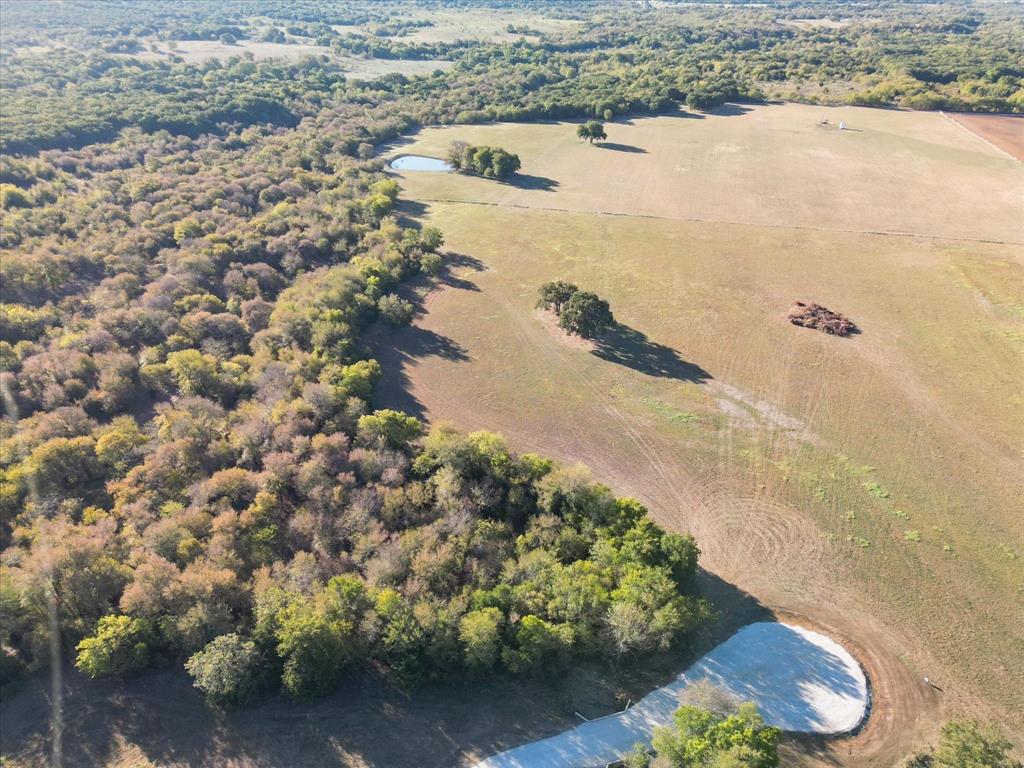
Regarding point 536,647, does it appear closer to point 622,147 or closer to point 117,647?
point 117,647

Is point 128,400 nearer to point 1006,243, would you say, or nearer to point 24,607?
point 24,607

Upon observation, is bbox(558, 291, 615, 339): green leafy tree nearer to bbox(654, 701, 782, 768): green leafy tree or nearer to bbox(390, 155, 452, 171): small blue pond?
bbox(654, 701, 782, 768): green leafy tree

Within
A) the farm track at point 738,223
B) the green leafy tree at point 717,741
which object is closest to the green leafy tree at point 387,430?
the green leafy tree at point 717,741

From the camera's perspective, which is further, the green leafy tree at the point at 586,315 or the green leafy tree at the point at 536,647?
the green leafy tree at the point at 586,315

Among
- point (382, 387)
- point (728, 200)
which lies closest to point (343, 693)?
point (382, 387)

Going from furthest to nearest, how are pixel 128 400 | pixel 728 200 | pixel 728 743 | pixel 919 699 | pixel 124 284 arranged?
pixel 728 200 < pixel 124 284 < pixel 128 400 < pixel 919 699 < pixel 728 743

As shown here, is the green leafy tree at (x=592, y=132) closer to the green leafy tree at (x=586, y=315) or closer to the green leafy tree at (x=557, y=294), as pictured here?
the green leafy tree at (x=557, y=294)
